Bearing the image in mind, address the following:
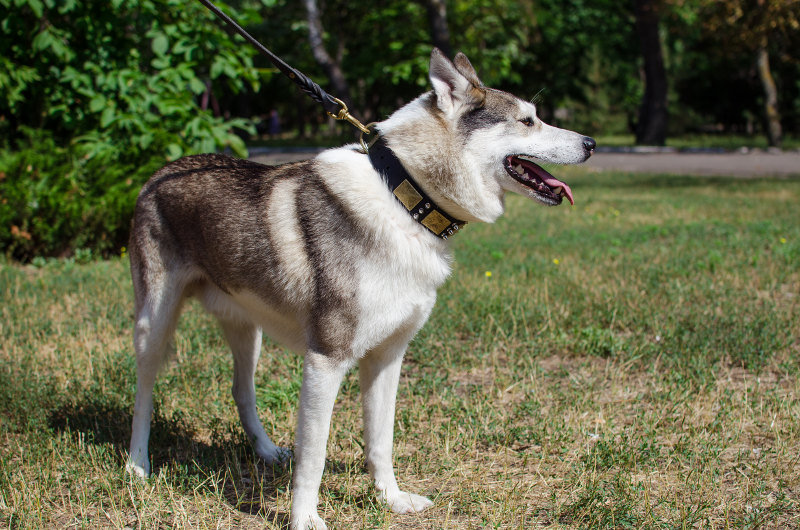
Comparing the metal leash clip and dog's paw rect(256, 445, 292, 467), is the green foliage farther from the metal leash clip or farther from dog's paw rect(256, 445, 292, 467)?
dog's paw rect(256, 445, 292, 467)

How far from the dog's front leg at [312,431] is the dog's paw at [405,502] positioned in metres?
0.37

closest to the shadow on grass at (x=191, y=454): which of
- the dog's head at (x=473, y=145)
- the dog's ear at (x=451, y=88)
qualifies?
the dog's head at (x=473, y=145)

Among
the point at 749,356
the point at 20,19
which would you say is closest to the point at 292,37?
the point at 20,19

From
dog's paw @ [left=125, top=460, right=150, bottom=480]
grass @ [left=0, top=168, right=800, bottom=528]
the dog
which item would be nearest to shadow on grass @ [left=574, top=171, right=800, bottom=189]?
grass @ [left=0, top=168, right=800, bottom=528]

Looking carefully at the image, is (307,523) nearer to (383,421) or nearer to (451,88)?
(383,421)

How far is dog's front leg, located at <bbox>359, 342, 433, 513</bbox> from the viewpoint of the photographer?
3.35 metres

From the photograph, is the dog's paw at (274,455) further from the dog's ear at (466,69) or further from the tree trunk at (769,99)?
the tree trunk at (769,99)

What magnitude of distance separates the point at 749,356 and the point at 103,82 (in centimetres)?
677

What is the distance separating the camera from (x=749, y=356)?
4930 millimetres

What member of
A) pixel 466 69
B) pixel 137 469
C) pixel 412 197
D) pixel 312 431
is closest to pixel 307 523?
pixel 312 431

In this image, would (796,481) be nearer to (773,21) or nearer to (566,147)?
(566,147)

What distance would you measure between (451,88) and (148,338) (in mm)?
1976

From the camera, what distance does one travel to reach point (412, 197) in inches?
121

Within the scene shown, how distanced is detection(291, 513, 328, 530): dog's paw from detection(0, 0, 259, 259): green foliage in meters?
5.52
